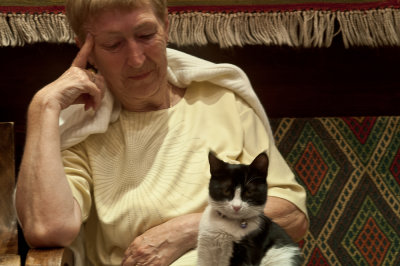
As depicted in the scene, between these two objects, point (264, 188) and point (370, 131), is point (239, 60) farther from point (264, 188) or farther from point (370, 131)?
point (264, 188)

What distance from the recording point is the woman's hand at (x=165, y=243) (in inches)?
58.7

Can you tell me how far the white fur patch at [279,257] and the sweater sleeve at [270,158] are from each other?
0.39 m

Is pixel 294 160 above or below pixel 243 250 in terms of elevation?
below

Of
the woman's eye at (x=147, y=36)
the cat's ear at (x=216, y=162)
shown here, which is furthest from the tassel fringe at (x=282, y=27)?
the cat's ear at (x=216, y=162)

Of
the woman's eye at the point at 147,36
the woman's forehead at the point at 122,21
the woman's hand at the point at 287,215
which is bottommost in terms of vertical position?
the woman's hand at the point at 287,215

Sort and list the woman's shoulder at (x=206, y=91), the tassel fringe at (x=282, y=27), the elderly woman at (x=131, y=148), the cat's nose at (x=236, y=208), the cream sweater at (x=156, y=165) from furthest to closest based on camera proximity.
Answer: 1. the tassel fringe at (x=282, y=27)
2. the woman's shoulder at (x=206, y=91)
3. the cream sweater at (x=156, y=165)
4. the elderly woman at (x=131, y=148)
5. the cat's nose at (x=236, y=208)

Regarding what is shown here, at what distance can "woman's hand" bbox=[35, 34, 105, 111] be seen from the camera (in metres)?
1.52

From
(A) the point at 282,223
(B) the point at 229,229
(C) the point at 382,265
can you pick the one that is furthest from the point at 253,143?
(C) the point at 382,265

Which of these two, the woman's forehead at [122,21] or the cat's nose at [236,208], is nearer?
the cat's nose at [236,208]

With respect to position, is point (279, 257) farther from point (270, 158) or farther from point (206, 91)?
point (206, 91)

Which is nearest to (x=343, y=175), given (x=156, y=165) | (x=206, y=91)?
(x=206, y=91)

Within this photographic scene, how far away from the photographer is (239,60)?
2.09 m

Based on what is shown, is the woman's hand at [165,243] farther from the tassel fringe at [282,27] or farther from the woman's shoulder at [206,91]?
the tassel fringe at [282,27]

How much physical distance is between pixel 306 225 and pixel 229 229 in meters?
0.55
